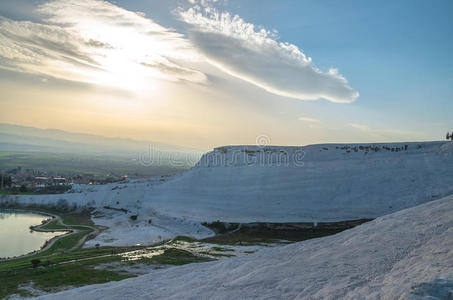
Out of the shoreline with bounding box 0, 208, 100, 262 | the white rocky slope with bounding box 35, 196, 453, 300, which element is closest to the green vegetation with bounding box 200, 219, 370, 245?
the shoreline with bounding box 0, 208, 100, 262

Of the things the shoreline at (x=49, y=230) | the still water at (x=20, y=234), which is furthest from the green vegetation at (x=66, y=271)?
the still water at (x=20, y=234)

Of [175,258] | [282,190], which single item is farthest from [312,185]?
[175,258]

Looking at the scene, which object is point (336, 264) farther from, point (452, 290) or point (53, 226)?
A: point (53, 226)

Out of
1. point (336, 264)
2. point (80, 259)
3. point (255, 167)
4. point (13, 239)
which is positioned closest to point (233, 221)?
point (255, 167)

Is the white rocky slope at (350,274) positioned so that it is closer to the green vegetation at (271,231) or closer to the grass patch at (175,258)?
the grass patch at (175,258)

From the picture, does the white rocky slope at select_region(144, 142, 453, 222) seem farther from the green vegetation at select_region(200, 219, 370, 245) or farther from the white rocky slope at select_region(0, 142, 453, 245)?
the green vegetation at select_region(200, 219, 370, 245)

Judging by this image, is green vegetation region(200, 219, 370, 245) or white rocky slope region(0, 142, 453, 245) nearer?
green vegetation region(200, 219, 370, 245)
